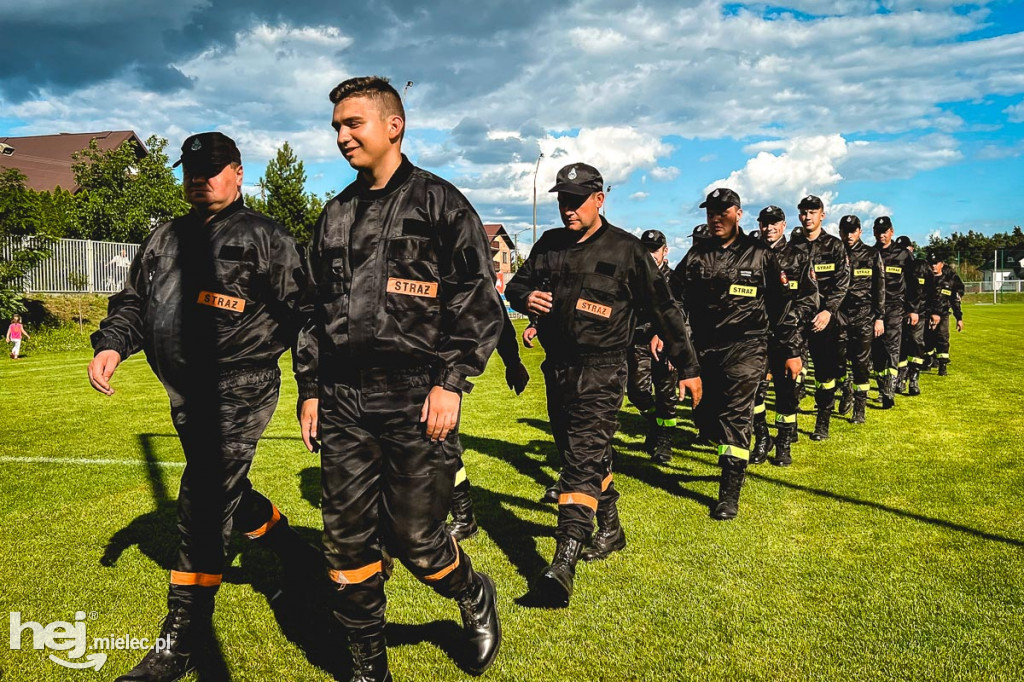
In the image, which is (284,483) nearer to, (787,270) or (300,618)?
(300,618)

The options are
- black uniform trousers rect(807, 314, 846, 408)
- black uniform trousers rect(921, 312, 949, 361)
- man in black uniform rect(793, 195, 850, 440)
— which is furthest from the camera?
black uniform trousers rect(921, 312, 949, 361)

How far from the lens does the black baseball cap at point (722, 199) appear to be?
5562 millimetres

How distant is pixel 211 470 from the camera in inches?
130

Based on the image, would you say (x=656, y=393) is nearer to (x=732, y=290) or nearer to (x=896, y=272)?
(x=732, y=290)

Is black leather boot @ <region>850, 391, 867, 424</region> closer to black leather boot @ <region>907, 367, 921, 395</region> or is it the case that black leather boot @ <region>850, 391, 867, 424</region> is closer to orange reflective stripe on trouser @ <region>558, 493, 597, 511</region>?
black leather boot @ <region>907, 367, 921, 395</region>

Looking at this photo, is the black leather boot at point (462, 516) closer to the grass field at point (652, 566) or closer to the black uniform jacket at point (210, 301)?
the grass field at point (652, 566)

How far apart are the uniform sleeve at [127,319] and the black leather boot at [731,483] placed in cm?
417

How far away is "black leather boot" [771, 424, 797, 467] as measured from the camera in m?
7.06

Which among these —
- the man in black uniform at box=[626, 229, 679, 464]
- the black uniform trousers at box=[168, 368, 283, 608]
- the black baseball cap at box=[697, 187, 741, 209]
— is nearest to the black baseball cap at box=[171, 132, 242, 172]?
the black uniform trousers at box=[168, 368, 283, 608]

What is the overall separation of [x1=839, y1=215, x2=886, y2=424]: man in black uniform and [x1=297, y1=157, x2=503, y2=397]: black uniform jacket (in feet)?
25.2

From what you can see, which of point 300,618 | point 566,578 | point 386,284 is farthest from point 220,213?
point 566,578

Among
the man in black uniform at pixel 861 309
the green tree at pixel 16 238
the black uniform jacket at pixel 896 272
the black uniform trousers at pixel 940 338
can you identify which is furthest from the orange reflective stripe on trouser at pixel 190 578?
the green tree at pixel 16 238

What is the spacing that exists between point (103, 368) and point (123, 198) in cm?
3423

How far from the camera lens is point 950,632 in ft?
11.4
